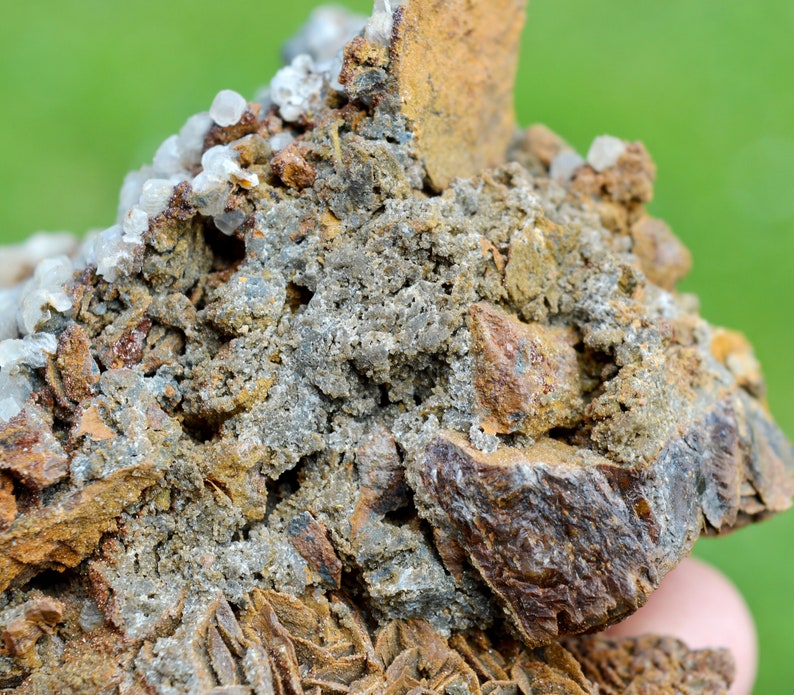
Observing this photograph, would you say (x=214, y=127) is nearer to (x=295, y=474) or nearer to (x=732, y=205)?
(x=295, y=474)

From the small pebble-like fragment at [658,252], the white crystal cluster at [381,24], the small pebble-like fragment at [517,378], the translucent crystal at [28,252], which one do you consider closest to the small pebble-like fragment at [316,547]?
the small pebble-like fragment at [517,378]

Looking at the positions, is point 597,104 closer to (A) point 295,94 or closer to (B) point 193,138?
(A) point 295,94

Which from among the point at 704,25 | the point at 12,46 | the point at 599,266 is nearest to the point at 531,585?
the point at 599,266

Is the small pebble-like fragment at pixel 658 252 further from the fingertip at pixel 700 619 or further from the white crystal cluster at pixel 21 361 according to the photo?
the white crystal cluster at pixel 21 361

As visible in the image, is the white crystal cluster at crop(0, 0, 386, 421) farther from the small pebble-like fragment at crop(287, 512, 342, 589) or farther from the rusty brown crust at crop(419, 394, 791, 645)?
the rusty brown crust at crop(419, 394, 791, 645)

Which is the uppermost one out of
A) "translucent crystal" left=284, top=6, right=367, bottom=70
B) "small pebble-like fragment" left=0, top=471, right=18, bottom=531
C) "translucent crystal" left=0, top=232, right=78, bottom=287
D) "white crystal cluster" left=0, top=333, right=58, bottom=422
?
"translucent crystal" left=284, top=6, right=367, bottom=70

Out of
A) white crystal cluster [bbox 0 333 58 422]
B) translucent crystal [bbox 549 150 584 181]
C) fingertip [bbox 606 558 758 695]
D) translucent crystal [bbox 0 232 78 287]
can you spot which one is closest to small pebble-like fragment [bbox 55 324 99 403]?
white crystal cluster [bbox 0 333 58 422]
